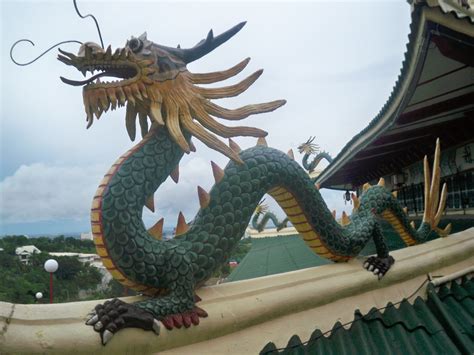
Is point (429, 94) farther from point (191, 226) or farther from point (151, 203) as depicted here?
point (151, 203)

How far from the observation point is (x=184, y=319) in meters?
1.97

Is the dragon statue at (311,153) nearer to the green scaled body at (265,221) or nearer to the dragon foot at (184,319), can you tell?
the green scaled body at (265,221)

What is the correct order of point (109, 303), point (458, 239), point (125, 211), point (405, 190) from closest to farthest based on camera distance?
1. point (109, 303)
2. point (125, 211)
3. point (458, 239)
4. point (405, 190)

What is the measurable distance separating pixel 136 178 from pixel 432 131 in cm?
542

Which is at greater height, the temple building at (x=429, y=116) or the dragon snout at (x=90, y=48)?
the temple building at (x=429, y=116)

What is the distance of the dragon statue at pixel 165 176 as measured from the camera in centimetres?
194

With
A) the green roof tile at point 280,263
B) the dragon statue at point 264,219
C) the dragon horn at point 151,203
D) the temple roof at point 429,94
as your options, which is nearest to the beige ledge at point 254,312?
the dragon horn at point 151,203

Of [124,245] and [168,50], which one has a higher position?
[168,50]

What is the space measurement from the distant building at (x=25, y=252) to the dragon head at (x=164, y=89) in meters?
20.2

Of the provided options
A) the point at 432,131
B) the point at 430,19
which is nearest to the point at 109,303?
the point at 430,19

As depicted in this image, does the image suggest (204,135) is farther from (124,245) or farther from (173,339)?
(173,339)

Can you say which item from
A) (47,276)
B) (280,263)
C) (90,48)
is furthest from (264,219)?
(47,276)

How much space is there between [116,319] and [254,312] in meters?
0.79

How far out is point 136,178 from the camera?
2.07 meters
